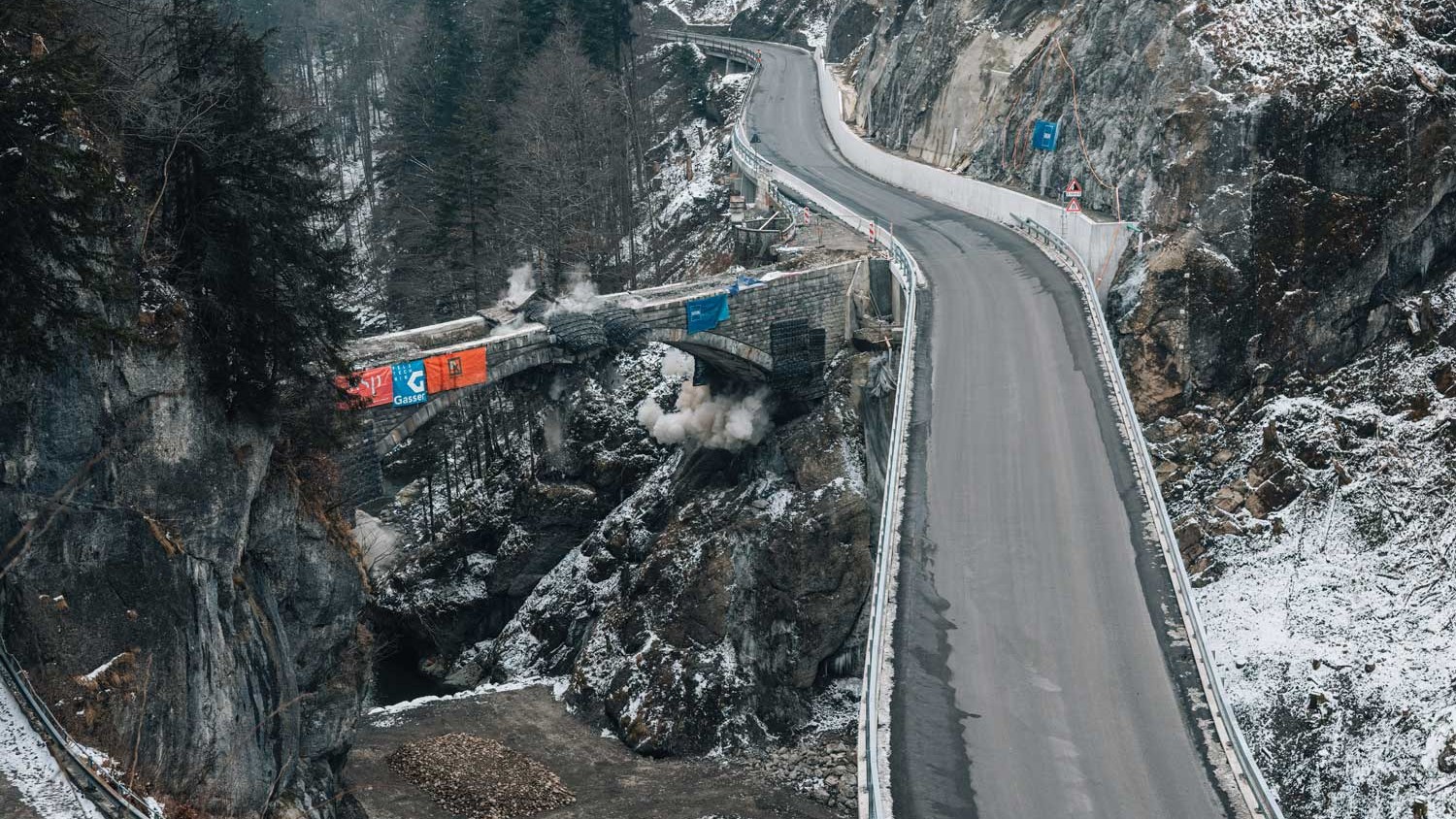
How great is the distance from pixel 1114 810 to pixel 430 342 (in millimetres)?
17464

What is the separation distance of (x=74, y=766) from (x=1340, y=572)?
2137 centimetres

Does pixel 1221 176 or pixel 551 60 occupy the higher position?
pixel 551 60

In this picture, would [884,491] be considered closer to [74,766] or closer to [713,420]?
[713,420]

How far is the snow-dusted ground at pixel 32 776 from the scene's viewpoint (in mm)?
12531

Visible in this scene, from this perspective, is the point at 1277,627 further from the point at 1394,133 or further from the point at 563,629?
the point at 563,629

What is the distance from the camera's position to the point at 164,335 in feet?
55.2

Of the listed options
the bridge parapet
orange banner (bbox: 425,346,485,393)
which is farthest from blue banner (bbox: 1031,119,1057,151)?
orange banner (bbox: 425,346,485,393)

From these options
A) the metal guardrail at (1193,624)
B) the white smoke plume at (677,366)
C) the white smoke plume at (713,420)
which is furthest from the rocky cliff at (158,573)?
the white smoke plume at (677,366)

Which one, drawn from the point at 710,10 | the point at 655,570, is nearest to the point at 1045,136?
the point at 655,570

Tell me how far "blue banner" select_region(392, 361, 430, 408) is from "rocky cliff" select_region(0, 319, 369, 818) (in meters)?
5.05

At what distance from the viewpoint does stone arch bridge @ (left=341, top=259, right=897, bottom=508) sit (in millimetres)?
25109

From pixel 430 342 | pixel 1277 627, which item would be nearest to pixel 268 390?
pixel 430 342

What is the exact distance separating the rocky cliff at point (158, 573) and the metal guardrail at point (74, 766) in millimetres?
271

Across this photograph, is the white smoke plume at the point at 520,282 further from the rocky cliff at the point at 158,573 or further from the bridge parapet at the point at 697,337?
the rocky cliff at the point at 158,573
